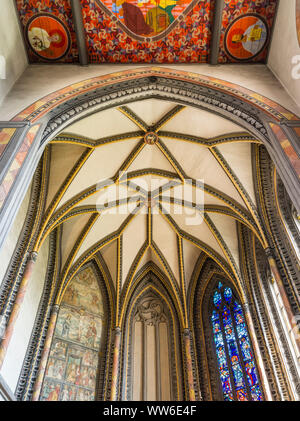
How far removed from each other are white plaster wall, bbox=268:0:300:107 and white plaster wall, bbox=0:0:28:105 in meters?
6.16

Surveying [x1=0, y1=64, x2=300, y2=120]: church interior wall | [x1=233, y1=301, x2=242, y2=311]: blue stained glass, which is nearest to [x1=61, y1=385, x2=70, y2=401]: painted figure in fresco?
[x1=233, y1=301, x2=242, y2=311]: blue stained glass

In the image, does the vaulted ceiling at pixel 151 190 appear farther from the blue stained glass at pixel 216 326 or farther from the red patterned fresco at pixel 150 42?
the blue stained glass at pixel 216 326

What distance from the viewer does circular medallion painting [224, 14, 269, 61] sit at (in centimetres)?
802

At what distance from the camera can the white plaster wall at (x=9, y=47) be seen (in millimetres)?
7131

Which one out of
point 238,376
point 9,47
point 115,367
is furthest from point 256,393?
point 9,47

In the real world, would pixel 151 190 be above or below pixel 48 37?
above

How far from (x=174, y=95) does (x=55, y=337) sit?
8.21 metres

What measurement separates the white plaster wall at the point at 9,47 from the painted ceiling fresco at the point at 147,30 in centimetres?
30

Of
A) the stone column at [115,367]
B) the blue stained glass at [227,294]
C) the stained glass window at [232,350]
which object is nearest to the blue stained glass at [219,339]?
the stained glass window at [232,350]

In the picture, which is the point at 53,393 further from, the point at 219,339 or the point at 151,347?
the point at 219,339

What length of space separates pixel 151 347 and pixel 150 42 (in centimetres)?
998

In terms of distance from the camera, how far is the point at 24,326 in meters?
8.93

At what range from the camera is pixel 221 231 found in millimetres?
11922

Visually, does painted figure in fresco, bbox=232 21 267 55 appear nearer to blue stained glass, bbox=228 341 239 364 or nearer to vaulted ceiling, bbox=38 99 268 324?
vaulted ceiling, bbox=38 99 268 324
